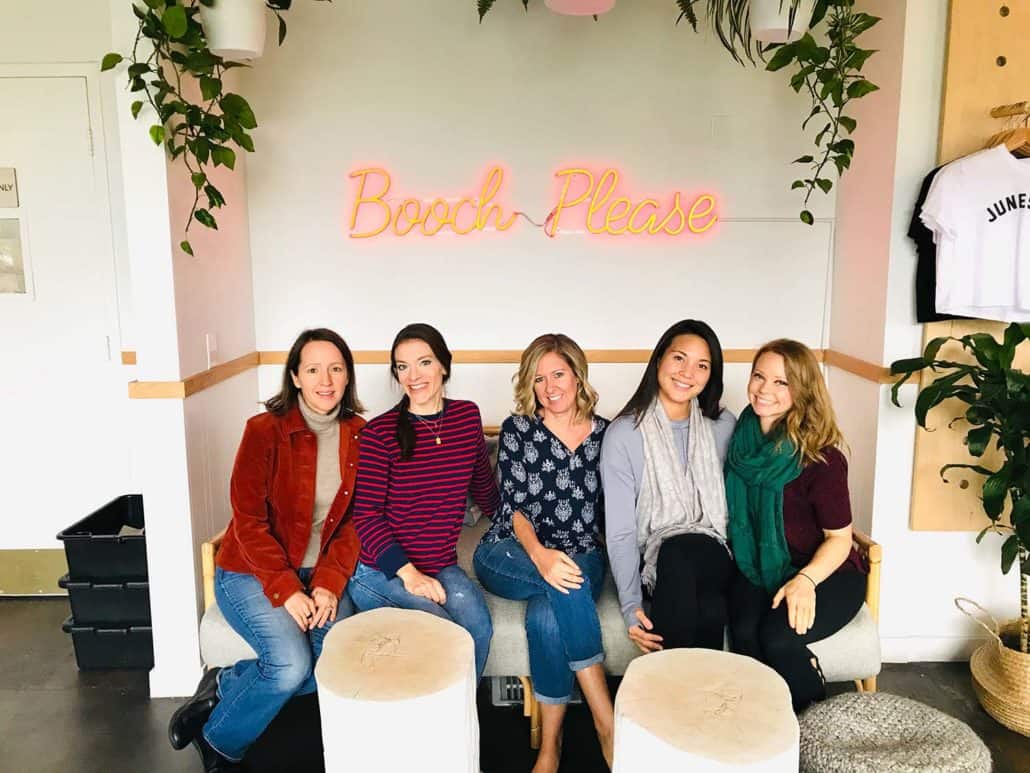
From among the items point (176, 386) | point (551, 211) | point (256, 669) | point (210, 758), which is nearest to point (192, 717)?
point (210, 758)

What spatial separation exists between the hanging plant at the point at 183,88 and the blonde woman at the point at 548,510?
1142 millimetres

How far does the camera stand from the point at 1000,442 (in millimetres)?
2441

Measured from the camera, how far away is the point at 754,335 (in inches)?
128

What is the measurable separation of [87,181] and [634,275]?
223 cm

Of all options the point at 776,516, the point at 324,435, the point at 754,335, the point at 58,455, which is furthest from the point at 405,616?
the point at 58,455

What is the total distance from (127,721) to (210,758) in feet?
1.57

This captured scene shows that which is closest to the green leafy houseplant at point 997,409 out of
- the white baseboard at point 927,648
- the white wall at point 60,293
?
the white baseboard at point 927,648

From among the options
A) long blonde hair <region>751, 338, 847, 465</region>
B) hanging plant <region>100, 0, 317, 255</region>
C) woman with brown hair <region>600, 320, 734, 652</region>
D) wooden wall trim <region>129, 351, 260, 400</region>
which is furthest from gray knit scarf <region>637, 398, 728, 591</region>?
hanging plant <region>100, 0, 317, 255</region>

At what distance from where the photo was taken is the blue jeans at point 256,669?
2049mm

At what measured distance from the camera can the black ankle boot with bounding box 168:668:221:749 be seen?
Result: 2.14 meters

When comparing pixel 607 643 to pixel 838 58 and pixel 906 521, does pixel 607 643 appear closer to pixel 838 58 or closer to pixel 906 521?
pixel 906 521

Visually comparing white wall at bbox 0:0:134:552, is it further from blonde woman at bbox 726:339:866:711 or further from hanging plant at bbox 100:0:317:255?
blonde woman at bbox 726:339:866:711

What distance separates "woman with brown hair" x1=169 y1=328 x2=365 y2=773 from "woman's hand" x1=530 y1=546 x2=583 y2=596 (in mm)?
560

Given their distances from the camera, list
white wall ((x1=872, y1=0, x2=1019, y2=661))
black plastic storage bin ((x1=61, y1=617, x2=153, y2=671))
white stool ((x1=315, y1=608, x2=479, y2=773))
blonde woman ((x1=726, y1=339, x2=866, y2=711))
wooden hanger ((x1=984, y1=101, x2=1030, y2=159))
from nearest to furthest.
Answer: white stool ((x1=315, y1=608, x2=479, y2=773)) < blonde woman ((x1=726, y1=339, x2=866, y2=711)) < wooden hanger ((x1=984, y1=101, x2=1030, y2=159)) < white wall ((x1=872, y1=0, x2=1019, y2=661)) < black plastic storage bin ((x1=61, y1=617, x2=153, y2=671))
